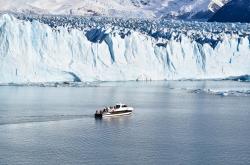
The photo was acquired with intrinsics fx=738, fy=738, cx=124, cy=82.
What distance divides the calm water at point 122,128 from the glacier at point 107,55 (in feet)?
3.06

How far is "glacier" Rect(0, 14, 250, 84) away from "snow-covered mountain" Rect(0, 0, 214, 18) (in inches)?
1712

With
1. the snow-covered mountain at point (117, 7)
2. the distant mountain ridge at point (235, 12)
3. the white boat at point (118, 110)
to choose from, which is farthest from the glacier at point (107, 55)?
the snow-covered mountain at point (117, 7)

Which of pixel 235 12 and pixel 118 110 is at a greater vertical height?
pixel 235 12

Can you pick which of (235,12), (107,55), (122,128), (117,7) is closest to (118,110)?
(122,128)

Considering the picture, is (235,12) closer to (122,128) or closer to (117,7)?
(117,7)

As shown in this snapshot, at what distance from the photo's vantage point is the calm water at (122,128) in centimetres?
1742

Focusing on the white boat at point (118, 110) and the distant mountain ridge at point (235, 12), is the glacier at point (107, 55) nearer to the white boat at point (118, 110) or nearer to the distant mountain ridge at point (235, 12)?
the white boat at point (118, 110)

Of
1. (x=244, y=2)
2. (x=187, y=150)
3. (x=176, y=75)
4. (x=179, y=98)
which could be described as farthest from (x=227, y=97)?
(x=244, y=2)

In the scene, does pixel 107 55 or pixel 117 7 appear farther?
pixel 117 7

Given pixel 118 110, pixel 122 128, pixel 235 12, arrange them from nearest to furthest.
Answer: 1. pixel 122 128
2. pixel 118 110
3. pixel 235 12

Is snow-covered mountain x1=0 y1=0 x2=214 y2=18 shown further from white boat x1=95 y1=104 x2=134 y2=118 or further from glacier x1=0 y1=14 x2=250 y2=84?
white boat x1=95 y1=104 x2=134 y2=118

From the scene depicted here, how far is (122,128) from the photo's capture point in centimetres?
2173

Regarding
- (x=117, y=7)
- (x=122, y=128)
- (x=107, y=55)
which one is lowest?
(x=122, y=128)

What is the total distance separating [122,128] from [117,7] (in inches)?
2934
